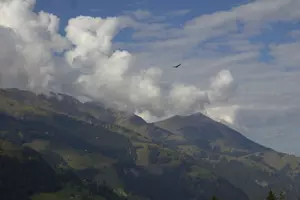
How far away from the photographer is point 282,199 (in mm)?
184250
